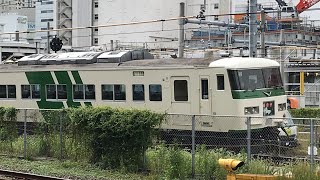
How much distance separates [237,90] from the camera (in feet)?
59.7

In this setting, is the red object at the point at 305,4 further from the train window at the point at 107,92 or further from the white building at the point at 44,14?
the train window at the point at 107,92

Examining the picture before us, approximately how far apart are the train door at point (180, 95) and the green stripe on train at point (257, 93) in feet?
5.73

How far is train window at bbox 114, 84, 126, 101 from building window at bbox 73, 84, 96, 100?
107 cm

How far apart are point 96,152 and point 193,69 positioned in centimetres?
503

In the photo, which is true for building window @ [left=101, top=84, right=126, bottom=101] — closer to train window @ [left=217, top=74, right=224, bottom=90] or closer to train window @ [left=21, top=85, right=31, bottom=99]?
train window @ [left=217, top=74, right=224, bottom=90]

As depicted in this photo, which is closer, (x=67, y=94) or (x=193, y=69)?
(x=193, y=69)

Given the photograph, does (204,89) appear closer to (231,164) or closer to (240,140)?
(240,140)

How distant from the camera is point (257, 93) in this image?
61.4ft

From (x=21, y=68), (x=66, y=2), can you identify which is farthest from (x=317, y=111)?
(x=66, y=2)

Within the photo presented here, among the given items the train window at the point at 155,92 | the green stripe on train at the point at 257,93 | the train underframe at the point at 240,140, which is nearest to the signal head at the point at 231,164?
the train underframe at the point at 240,140

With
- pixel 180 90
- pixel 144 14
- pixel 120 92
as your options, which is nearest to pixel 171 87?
pixel 180 90

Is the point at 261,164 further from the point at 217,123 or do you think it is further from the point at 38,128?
the point at 38,128

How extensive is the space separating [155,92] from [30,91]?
6706 millimetres

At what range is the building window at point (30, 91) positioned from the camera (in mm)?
23750
